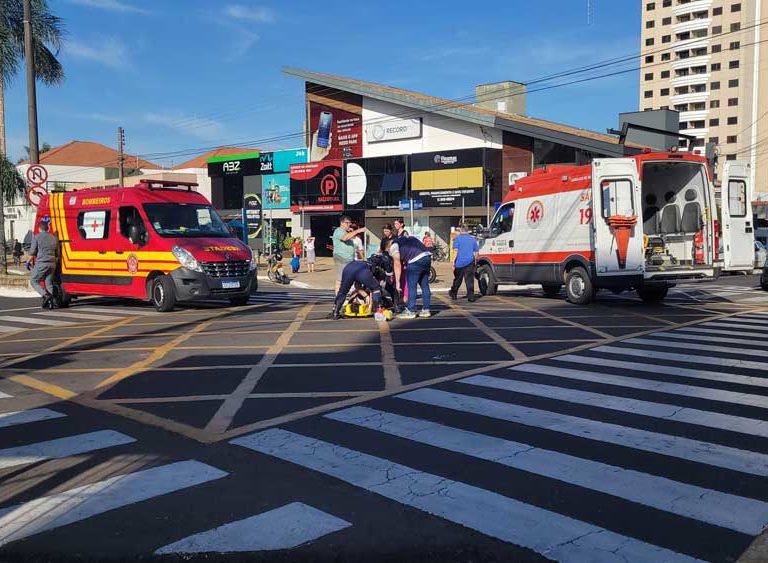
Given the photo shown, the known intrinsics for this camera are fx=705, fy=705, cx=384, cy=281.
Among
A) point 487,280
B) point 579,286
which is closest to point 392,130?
point 487,280

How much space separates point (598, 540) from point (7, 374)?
6.81m

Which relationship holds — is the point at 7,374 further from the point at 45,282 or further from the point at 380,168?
the point at 380,168

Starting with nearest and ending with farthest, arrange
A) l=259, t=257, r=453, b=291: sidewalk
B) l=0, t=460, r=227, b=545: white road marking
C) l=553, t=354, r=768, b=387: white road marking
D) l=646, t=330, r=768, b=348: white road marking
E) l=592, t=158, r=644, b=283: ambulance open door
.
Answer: l=0, t=460, r=227, b=545: white road marking
l=553, t=354, r=768, b=387: white road marking
l=646, t=330, r=768, b=348: white road marking
l=592, t=158, r=644, b=283: ambulance open door
l=259, t=257, r=453, b=291: sidewalk

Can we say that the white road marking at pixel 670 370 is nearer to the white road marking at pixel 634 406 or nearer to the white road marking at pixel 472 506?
the white road marking at pixel 634 406

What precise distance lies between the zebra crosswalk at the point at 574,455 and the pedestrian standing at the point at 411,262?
4.56 m

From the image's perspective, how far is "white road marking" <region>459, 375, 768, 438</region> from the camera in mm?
5598

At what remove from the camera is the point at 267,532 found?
3.65 m

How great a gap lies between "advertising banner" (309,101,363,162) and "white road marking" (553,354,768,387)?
38.2 m

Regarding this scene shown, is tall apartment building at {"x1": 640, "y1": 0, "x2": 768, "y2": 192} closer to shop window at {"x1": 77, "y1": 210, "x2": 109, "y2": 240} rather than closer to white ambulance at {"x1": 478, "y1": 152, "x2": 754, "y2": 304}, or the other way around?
white ambulance at {"x1": 478, "y1": 152, "x2": 754, "y2": 304}

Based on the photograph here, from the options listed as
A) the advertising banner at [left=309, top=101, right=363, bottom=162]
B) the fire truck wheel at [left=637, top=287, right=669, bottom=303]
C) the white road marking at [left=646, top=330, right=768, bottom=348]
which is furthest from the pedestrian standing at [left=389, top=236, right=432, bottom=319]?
the advertising banner at [left=309, top=101, right=363, bottom=162]

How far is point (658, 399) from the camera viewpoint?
641cm

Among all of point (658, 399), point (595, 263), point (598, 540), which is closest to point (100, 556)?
point (598, 540)

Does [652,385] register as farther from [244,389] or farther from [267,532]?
[267,532]

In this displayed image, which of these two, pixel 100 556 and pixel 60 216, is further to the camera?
pixel 60 216
